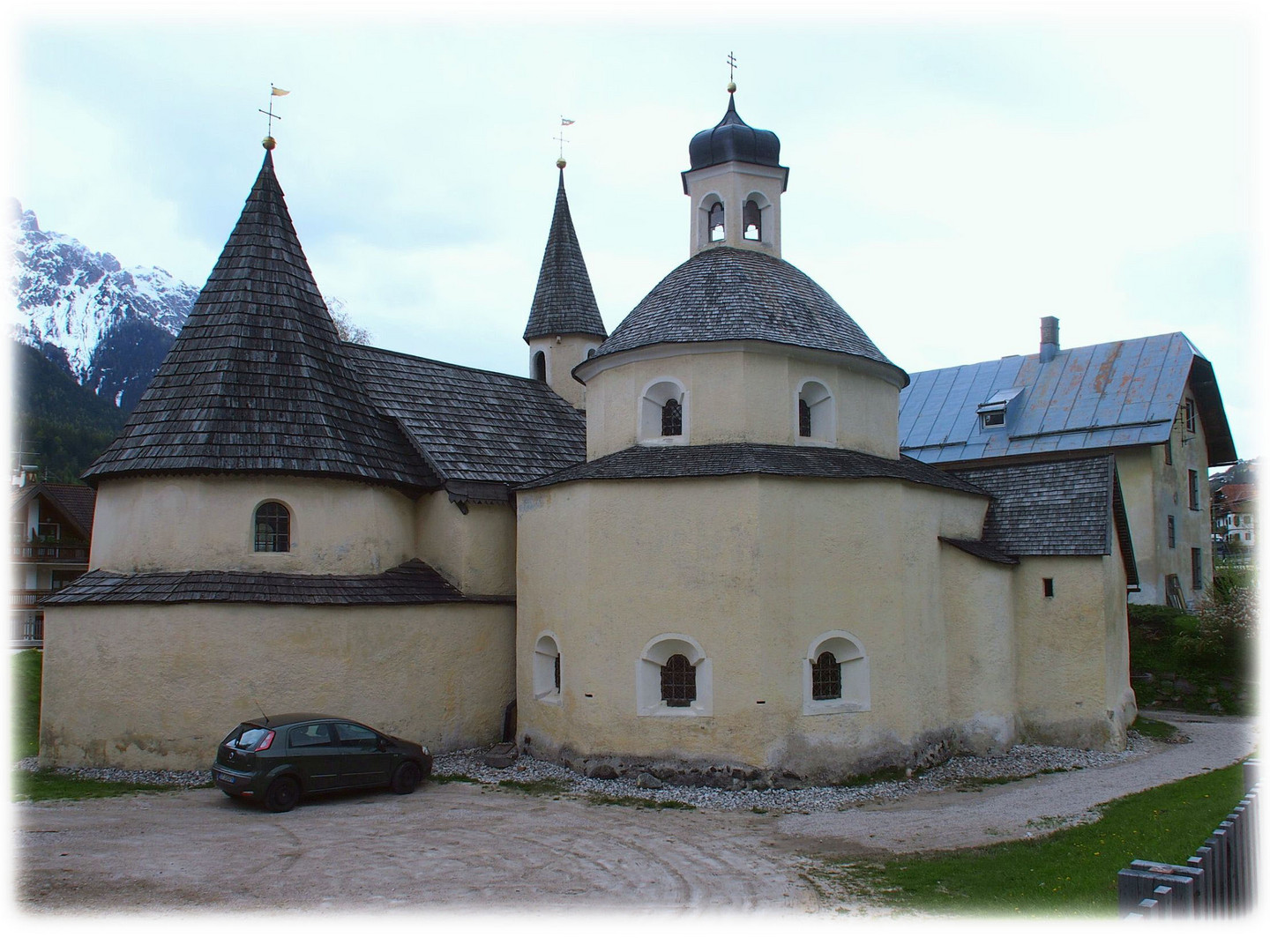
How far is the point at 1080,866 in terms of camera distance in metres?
10.9

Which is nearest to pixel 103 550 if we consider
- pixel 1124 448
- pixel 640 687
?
pixel 640 687

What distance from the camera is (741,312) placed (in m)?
19.1

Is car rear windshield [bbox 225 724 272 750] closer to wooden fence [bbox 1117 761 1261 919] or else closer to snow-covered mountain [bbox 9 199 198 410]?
wooden fence [bbox 1117 761 1261 919]

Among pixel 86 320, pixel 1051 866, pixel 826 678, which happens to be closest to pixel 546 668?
pixel 826 678

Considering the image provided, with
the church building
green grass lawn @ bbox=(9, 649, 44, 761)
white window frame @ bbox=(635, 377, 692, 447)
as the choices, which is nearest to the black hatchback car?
the church building

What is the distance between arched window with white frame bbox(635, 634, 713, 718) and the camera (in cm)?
1667

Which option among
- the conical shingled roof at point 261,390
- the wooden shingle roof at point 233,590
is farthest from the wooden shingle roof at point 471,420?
the wooden shingle roof at point 233,590

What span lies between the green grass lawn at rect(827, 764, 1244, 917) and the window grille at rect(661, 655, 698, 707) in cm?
558

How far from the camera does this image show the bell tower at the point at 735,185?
22.2 m

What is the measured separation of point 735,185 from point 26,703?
22183mm

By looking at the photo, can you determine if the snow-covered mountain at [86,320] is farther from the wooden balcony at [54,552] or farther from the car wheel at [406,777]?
the car wheel at [406,777]

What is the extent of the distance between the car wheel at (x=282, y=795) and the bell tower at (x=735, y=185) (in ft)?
48.6

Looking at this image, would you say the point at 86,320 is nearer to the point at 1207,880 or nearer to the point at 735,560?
the point at 735,560

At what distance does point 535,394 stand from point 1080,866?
19159 millimetres
